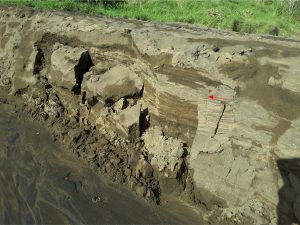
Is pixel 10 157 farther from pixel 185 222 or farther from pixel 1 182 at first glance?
pixel 185 222

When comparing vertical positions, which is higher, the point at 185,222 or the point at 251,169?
the point at 251,169

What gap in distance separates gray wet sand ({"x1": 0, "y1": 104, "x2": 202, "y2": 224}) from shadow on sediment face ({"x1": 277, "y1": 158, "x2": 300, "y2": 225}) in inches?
47.2

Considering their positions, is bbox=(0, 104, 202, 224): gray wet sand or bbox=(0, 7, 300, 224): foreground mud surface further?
bbox=(0, 104, 202, 224): gray wet sand

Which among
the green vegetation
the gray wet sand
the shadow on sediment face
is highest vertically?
the green vegetation

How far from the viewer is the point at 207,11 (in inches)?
458

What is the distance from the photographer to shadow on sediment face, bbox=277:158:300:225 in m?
4.88

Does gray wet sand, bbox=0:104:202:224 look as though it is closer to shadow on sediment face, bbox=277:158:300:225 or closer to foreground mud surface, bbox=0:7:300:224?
foreground mud surface, bbox=0:7:300:224

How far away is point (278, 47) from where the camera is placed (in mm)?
6164

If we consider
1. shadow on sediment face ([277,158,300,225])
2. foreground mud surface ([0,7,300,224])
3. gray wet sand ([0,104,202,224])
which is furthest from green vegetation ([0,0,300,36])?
shadow on sediment face ([277,158,300,225])

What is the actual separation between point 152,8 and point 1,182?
809cm

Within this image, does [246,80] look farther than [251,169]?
Yes

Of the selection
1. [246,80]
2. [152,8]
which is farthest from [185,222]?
[152,8]

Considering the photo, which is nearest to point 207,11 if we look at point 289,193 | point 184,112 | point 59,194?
point 184,112

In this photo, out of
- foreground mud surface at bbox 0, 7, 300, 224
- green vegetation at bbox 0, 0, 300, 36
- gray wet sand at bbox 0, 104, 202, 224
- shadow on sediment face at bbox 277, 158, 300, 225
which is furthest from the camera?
A: green vegetation at bbox 0, 0, 300, 36
